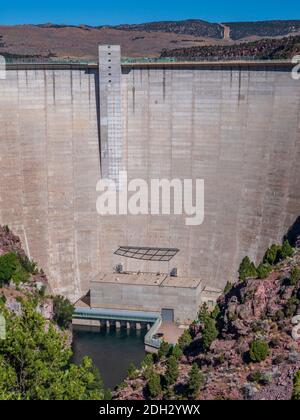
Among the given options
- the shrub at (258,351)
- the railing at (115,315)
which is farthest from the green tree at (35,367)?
the railing at (115,315)

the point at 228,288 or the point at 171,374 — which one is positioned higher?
the point at 228,288

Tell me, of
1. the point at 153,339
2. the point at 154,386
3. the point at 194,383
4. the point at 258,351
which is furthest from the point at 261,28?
the point at 194,383

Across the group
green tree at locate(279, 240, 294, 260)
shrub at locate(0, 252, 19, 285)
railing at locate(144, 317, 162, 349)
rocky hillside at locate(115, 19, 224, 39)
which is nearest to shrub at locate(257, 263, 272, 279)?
green tree at locate(279, 240, 294, 260)

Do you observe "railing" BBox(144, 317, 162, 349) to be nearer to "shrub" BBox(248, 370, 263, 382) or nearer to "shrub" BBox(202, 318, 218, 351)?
"shrub" BBox(202, 318, 218, 351)

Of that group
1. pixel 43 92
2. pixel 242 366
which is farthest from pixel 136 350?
pixel 43 92

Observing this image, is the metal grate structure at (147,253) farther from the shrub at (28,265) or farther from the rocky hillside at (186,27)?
the rocky hillside at (186,27)

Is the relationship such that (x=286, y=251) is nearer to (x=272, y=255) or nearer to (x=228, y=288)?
(x=272, y=255)
